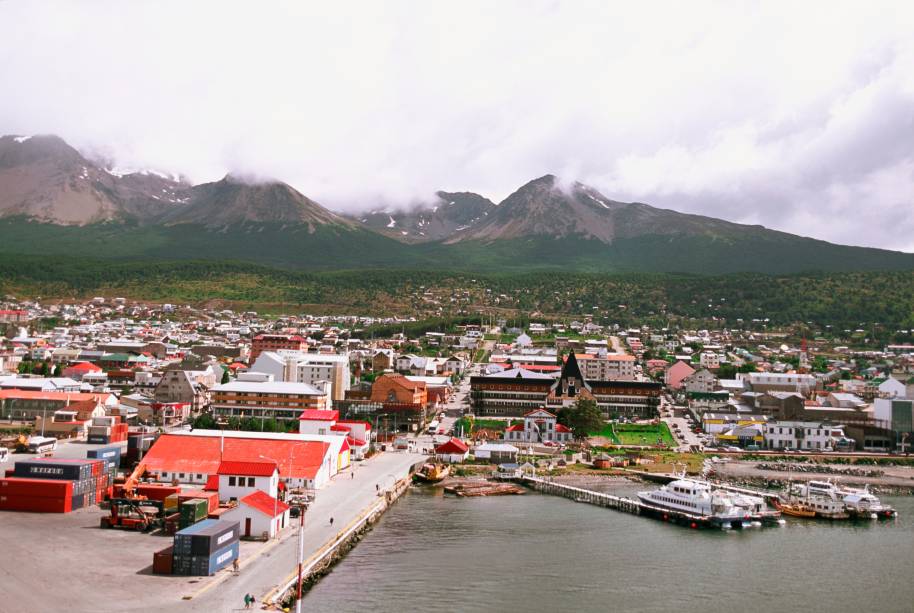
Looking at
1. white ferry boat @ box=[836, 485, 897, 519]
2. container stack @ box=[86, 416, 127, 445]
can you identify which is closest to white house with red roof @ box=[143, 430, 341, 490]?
container stack @ box=[86, 416, 127, 445]

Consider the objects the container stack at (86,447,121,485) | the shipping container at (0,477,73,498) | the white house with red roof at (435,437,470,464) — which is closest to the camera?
the shipping container at (0,477,73,498)

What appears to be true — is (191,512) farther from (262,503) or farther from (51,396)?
(51,396)

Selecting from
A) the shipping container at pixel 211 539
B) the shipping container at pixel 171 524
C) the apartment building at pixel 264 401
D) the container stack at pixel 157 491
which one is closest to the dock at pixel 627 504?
the container stack at pixel 157 491

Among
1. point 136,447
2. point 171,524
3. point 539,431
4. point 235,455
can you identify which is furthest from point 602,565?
point 539,431

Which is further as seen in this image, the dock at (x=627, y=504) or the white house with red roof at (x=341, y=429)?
the white house with red roof at (x=341, y=429)

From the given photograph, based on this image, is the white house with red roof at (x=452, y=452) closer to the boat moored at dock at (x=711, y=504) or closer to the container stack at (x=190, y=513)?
the boat moored at dock at (x=711, y=504)

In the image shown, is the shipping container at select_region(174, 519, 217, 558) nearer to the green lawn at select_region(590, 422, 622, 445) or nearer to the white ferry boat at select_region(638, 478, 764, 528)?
the white ferry boat at select_region(638, 478, 764, 528)
